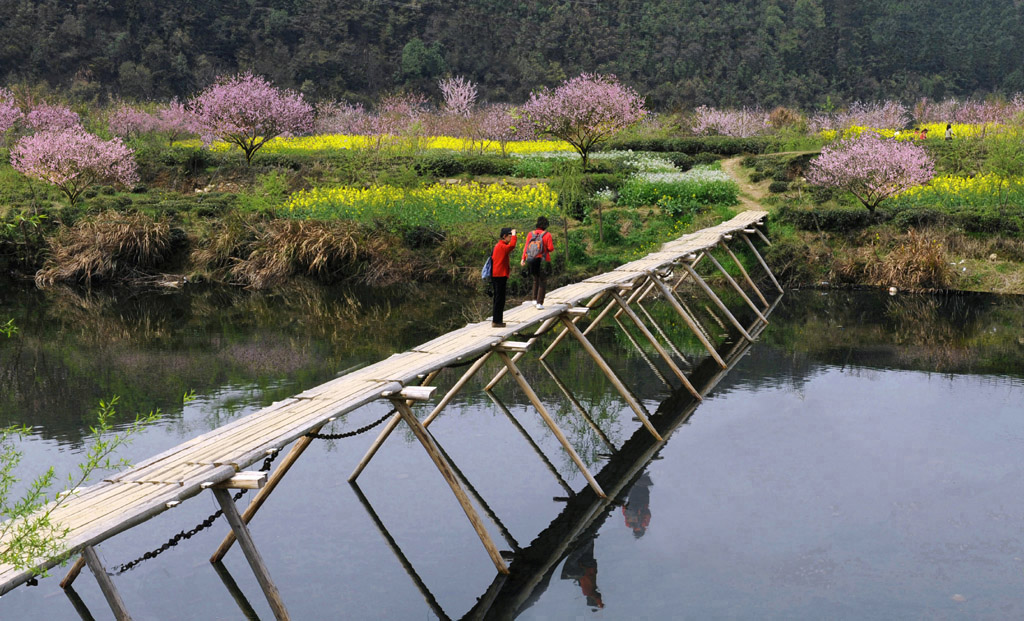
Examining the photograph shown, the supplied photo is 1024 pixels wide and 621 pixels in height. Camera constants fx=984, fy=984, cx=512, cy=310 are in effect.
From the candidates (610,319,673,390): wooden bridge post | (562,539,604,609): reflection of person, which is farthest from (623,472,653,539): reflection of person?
(610,319,673,390): wooden bridge post

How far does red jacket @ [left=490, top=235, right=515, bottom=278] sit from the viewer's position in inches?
476

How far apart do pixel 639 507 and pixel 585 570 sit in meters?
1.71

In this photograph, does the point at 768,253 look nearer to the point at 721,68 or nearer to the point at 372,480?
the point at 372,480

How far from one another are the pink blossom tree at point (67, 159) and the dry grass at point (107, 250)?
11.1 feet

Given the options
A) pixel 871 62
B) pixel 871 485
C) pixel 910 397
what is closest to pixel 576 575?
pixel 871 485

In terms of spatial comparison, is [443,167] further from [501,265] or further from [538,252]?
[501,265]

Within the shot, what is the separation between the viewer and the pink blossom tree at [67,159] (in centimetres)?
3084

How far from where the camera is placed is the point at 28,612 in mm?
8750

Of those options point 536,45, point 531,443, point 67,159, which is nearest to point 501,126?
point 67,159

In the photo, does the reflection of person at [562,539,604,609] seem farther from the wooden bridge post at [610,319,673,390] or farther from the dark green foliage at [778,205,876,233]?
the dark green foliage at [778,205,876,233]

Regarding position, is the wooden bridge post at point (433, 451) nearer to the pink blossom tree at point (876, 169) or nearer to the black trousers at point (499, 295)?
the black trousers at point (499, 295)

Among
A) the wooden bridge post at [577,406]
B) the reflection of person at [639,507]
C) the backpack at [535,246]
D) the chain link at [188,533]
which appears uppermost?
the backpack at [535,246]

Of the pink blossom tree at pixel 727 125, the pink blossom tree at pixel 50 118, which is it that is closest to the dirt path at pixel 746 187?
the pink blossom tree at pixel 727 125

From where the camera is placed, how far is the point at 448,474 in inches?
369
